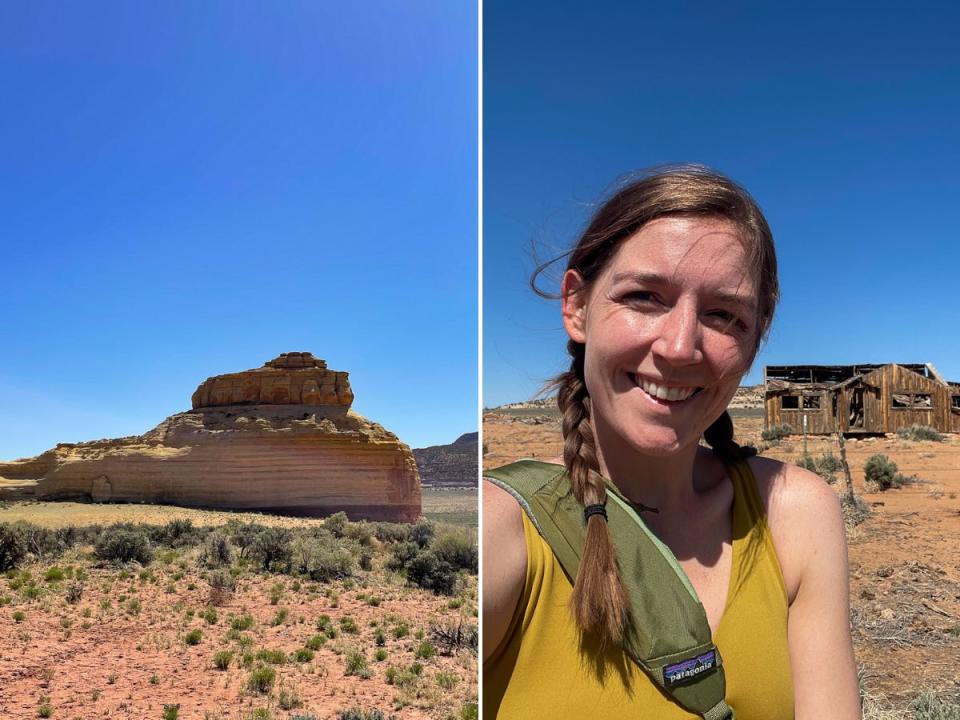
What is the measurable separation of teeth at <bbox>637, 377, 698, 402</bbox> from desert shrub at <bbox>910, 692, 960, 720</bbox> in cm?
358

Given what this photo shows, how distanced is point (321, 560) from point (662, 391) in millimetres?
15186

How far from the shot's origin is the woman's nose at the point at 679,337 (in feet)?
2.47

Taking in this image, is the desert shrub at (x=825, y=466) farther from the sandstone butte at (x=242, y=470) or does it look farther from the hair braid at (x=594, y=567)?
the sandstone butte at (x=242, y=470)

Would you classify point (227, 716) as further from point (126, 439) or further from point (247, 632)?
point (126, 439)

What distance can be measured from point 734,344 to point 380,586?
46.2 feet

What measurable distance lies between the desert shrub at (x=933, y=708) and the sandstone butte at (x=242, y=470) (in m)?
24.6

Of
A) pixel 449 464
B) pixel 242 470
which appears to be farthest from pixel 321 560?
pixel 449 464

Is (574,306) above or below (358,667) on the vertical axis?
above

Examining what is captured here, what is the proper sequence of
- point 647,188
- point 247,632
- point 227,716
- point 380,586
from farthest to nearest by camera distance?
point 380,586 → point 247,632 → point 227,716 → point 647,188

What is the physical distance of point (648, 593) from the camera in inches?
30.0

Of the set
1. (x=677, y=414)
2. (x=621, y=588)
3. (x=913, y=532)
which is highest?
(x=677, y=414)

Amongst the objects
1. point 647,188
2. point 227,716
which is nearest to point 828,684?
point 647,188

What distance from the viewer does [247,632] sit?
427 inches

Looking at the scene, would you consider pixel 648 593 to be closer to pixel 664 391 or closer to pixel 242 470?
pixel 664 391
